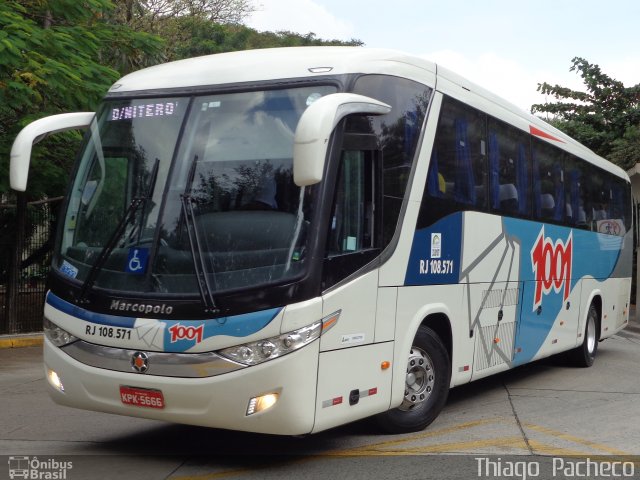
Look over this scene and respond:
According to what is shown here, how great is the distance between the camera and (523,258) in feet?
33.9

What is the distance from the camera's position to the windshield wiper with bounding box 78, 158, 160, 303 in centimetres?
658

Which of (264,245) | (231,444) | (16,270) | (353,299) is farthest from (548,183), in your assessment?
(16,270)

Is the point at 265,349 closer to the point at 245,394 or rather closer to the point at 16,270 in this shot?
the point at 245,394

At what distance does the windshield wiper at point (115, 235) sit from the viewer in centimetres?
658

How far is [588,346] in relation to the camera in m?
13.5

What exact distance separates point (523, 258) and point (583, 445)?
3244mm

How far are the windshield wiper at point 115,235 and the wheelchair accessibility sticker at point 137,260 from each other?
0.64 ft

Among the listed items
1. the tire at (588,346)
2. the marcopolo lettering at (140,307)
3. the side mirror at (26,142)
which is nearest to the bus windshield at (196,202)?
the marcopolo lettering at (140,307)

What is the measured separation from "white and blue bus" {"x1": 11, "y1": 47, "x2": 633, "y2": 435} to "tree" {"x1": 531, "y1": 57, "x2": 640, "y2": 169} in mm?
20963

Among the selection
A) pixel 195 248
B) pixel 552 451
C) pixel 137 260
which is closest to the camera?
pixel 195 248

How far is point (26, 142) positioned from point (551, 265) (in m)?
7.18

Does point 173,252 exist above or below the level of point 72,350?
above

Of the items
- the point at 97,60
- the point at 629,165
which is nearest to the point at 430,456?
the point at 97,60

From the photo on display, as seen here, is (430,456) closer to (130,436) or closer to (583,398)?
(130,436)
